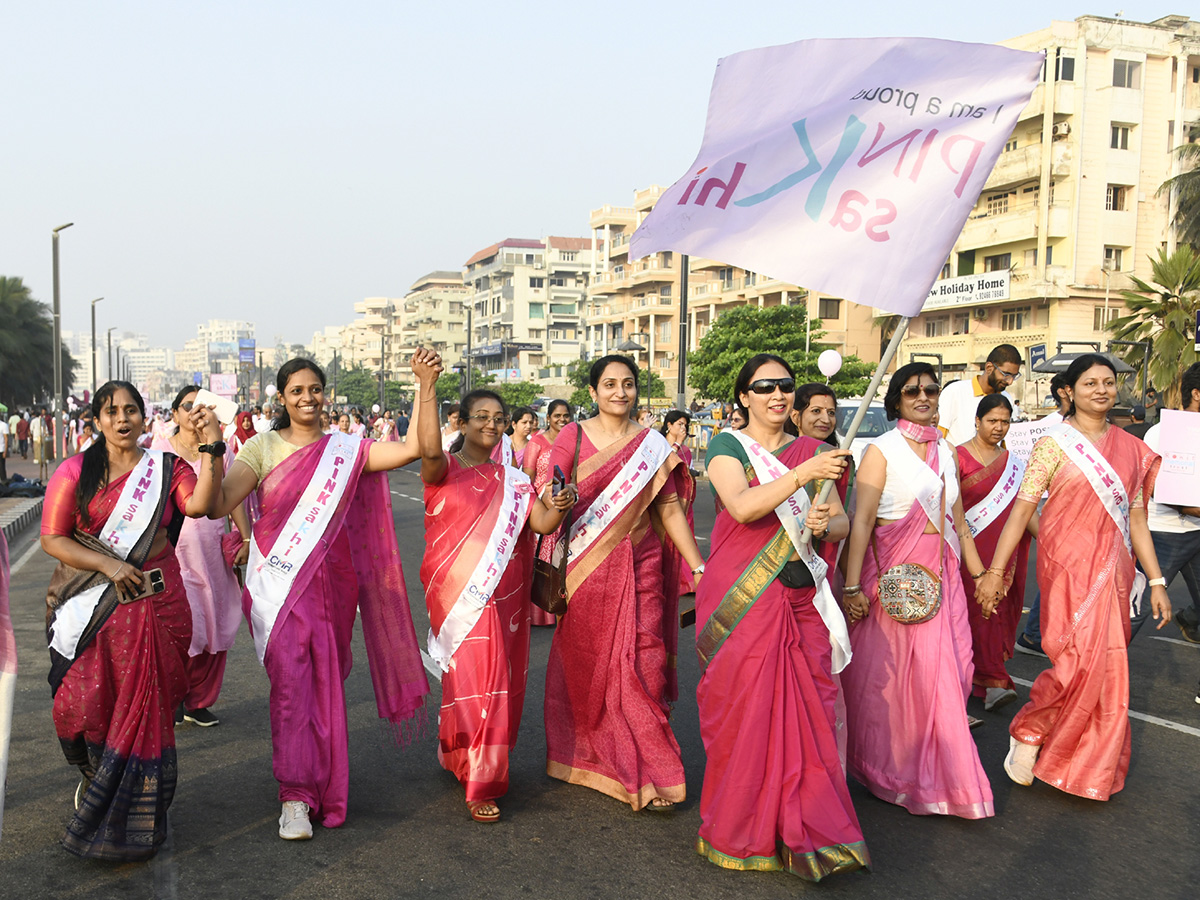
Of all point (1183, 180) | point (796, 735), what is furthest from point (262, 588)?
point (1183, 180)

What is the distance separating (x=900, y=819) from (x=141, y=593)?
297 cm

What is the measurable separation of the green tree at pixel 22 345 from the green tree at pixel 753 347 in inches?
1172

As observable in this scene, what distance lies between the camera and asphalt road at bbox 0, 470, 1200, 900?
12.2ft

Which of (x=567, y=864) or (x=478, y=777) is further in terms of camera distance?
(x=478, y=777)

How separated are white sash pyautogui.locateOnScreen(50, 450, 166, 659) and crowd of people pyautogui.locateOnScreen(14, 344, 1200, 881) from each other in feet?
0.04

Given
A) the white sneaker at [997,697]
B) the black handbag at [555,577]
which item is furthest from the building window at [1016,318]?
the black handbag at [555,577]

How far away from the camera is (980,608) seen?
592 cm

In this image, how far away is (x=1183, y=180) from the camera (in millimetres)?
28406

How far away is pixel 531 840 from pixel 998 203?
146 feet

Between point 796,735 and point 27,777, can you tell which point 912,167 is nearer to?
point 796,735

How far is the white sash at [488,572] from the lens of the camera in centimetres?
464

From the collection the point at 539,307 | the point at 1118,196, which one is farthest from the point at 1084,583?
the point at 539,307

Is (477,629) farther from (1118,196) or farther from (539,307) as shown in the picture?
(539,307)

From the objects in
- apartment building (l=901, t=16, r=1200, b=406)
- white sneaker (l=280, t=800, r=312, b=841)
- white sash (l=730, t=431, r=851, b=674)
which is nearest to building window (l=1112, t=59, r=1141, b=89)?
apartment building (l=901, t=16, r=1200, b=406)
